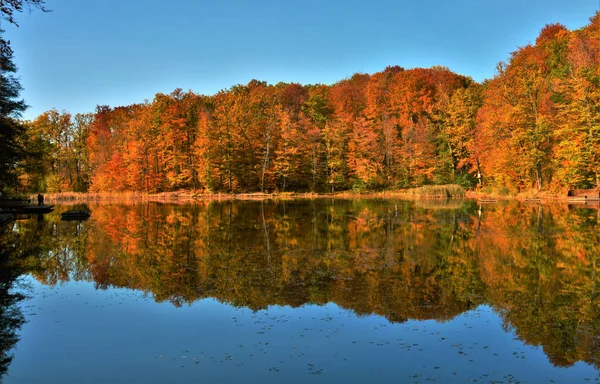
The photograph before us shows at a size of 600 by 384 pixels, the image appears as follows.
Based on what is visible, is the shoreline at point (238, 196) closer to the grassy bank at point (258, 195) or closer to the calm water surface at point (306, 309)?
the grassy bank at point (258, 195)

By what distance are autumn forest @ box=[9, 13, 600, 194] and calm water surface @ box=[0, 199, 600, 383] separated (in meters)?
26.5

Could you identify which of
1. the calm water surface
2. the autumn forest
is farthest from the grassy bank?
the calm water surface

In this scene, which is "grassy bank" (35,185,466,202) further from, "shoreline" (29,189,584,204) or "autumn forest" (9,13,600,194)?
"autumn forest" (9,13,600,194)

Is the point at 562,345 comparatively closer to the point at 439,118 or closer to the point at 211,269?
the point at 211,269

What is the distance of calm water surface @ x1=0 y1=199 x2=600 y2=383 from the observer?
22.7ft

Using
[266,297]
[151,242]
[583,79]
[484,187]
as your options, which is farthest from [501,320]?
[484,187]

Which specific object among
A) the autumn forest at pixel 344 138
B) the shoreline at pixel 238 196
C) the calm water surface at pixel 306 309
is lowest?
the calm water surface at pixel 306 309


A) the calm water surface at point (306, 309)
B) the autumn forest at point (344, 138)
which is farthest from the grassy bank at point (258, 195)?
the calm water surface at point (306, 309)

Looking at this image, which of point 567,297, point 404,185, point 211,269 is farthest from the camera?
point 404,185

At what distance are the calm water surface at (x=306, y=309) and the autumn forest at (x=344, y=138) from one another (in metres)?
26.5

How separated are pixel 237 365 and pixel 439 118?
174 ft

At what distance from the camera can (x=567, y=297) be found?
1036cm

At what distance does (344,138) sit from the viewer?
5806 cm

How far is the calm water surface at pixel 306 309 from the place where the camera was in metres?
6.92
